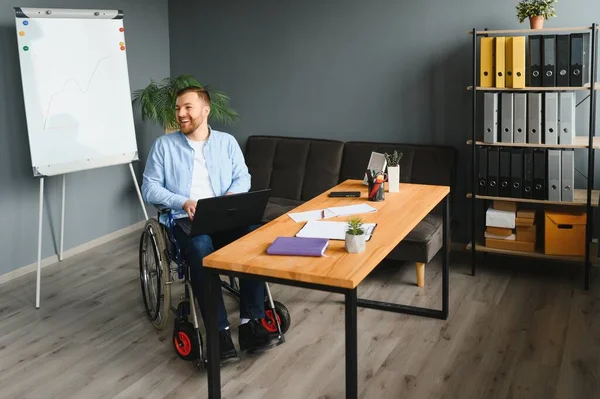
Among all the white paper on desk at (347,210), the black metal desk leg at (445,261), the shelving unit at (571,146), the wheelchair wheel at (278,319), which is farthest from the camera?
the shelving unit at (571,146)

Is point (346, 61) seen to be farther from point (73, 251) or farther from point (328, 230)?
point (328, 230)

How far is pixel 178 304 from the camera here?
370cm

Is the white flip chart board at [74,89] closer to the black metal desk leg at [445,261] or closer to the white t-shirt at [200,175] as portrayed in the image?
the white t-shirt at [200,175]

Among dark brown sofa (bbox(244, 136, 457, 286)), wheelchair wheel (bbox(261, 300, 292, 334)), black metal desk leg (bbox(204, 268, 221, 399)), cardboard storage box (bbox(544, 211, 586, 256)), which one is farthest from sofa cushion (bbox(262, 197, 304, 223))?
black metal desk leg (bbox(204, 268, 221, 399))

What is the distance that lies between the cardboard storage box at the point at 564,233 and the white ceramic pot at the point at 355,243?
223cm

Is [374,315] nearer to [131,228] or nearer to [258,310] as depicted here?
[258,310]

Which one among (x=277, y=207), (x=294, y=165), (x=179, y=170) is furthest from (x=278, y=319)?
(x=294, y=165)

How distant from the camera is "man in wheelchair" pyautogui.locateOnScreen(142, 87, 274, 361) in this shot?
11.6 ft

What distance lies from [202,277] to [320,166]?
2100 mm

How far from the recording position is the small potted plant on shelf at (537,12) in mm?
4340

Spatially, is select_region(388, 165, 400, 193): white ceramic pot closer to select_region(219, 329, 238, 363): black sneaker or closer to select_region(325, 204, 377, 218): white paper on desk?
select_region(325, 204, 377, 218): white paper on desk

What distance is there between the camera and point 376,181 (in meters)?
3.58

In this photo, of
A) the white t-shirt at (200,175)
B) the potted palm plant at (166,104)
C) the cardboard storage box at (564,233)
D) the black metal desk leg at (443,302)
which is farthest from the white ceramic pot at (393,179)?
the potted palm plant at (166,104)

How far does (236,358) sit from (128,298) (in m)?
1.23
